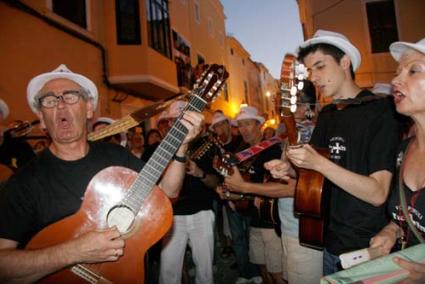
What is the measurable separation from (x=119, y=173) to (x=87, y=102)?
2.45 feet

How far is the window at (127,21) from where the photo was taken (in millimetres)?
11695

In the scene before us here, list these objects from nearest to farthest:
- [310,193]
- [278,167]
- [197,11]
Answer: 1. [310,193]
2. [278,167]
3. [197,11]

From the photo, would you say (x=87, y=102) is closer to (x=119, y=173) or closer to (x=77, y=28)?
(x=119, y=173)

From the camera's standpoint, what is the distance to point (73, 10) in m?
10.1

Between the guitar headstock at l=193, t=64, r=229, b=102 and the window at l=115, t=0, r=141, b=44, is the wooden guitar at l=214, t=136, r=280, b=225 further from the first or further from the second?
the window at l=115, t=0, r=141, b=44

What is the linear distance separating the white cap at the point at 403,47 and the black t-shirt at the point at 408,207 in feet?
2.09

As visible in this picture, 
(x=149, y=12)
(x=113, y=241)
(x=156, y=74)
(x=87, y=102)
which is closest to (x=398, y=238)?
(x=113, y=241)

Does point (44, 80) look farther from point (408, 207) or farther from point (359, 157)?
point (408, 207)

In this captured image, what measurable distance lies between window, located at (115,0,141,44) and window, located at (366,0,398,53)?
36.7 ft

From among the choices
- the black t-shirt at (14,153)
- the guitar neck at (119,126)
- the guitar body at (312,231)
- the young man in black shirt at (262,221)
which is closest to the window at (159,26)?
the black t-shirt at (14,153)

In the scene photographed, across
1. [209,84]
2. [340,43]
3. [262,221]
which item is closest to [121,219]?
[209,84]

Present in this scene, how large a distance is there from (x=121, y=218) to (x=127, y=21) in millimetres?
11483

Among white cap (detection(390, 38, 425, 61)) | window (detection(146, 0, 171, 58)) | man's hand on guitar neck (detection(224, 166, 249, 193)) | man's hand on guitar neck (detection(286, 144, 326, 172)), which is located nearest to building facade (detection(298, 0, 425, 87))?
window (detection(146, 0, 171, 58))

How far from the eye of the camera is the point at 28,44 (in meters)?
8.00
